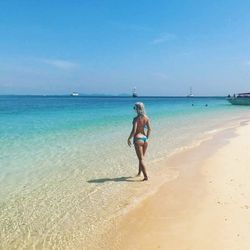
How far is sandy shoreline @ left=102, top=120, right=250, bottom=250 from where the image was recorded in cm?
500

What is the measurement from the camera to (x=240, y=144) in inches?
542

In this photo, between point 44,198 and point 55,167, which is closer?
point 44,198

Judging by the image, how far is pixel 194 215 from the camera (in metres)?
5.98

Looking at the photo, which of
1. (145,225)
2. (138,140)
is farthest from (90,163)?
(145,225)

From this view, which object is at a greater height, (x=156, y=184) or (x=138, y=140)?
(x=138, y=140)

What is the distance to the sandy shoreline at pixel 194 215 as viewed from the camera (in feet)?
16.4

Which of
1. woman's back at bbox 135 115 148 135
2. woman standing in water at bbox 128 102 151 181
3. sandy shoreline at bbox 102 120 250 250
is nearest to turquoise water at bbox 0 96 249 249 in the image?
sandy shoreline at bbox 102 120 250 250

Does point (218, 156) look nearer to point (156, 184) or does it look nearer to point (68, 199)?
point (156, 184)

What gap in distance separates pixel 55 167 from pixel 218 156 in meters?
5.41

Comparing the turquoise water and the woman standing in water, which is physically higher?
the woman standing in water

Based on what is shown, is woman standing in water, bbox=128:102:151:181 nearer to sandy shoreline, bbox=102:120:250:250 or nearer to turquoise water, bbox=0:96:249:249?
turquoise water, bbox=0:96:249:249

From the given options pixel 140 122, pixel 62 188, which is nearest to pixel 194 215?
pixel 140 122

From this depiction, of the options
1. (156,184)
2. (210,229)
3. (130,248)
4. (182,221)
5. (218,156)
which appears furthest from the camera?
(218,156)

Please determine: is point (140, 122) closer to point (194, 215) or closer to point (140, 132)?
point (140, 132)
